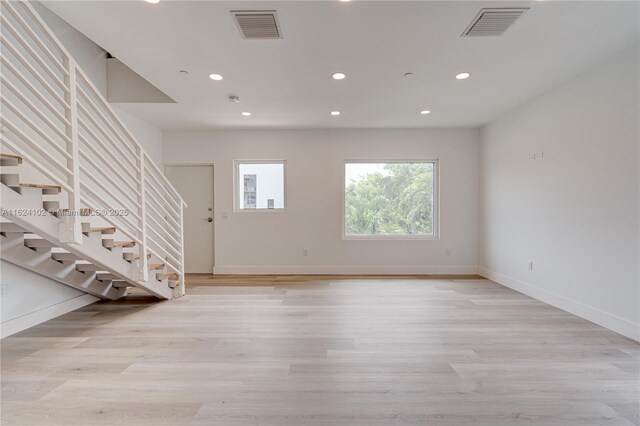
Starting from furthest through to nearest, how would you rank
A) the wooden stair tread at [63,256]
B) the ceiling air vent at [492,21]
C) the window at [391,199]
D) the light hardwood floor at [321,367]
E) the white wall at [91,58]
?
the window at [391,199] → the white wall at [91,58] → the wooden stair tread at [63,256] → the ceiling air vent at [492,21] → the light hardwood floor at [321,367]

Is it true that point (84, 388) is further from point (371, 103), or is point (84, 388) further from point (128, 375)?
point (371, 103)

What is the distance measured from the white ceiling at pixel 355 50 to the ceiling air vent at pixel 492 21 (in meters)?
0.05

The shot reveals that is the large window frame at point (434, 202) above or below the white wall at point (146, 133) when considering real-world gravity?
below

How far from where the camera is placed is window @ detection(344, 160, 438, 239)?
524 cm

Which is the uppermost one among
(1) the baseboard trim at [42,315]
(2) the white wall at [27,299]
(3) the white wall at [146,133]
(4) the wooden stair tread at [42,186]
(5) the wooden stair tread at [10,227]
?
(3) the white wall at [146,133]

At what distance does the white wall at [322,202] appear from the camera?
5113 millimetres

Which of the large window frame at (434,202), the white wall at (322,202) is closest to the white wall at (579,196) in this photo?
the white wall at (322,202)

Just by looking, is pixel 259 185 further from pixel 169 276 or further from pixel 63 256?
pixel 63 256

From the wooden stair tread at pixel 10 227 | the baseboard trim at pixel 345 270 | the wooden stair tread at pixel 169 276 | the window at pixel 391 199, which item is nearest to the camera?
the wooden stair tread at pixel 10 227

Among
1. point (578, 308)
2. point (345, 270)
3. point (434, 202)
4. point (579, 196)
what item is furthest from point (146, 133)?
point (578, 308)

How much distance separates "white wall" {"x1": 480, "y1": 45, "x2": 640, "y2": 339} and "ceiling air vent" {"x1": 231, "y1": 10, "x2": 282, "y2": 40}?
3218 millimetres

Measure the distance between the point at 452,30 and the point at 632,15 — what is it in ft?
4.35

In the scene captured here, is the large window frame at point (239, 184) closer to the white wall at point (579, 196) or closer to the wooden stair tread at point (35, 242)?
the wooden stair tread at point (35, 242)

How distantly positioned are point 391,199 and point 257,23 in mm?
3799
